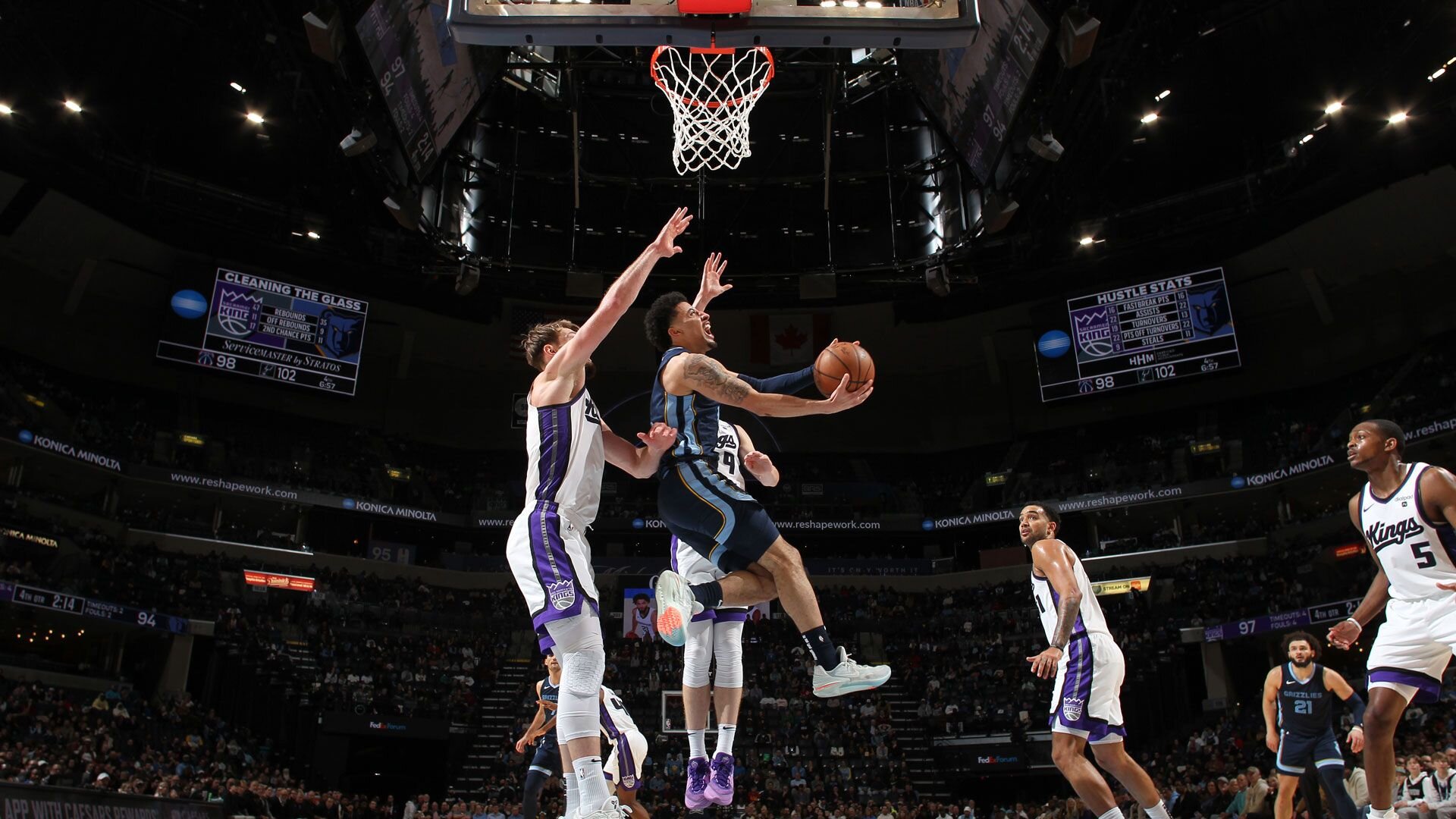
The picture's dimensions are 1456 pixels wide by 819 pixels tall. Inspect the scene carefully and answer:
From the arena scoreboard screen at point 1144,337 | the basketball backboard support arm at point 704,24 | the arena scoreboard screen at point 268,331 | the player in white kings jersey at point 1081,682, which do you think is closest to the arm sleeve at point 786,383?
the player in white kings jersey at point 1081,682

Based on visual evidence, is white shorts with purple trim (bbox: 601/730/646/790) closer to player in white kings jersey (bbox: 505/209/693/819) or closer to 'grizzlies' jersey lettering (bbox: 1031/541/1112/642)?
player in white kings jersey (bbox: 505/209/693/819)

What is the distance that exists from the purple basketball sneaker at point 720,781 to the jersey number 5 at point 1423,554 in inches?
171

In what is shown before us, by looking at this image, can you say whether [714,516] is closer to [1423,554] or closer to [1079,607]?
[1079,607]


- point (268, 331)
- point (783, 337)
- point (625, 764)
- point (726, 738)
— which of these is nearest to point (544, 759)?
point (625, 764)

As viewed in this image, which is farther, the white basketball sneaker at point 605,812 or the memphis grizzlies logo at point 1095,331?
the memphis grizzlies logo at point 1095,331

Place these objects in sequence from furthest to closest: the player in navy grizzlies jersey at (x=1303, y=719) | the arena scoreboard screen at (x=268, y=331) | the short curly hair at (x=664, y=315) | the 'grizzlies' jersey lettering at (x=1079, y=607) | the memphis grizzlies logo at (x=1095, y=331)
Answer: the memphis grizzlies logo at (x=1095, y=331), the arena scoreboard screen at (x=268, y=331), the player in navy grizzlies jersey at (x=1303, y=719), the 'grizzlies' jersey lettering at (x=1079, y=607), the short curly hair at (x=664, y=315)

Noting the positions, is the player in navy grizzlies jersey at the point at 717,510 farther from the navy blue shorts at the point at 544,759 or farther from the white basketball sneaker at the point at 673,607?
the navy blue shorts at the point at 544,759

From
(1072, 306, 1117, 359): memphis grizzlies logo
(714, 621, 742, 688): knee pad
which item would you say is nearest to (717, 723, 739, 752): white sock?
(714, 621, 742, 688): knee pad

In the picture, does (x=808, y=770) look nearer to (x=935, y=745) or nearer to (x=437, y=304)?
(x=935, y=745)

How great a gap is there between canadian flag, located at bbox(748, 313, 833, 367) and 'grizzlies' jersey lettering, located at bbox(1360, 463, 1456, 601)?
26766mm

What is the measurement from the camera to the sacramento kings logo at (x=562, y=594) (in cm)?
548

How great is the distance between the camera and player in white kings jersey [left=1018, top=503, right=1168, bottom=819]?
6883 millimetres

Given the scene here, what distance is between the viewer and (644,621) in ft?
97.5

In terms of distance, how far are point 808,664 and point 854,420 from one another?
12.3 meters
